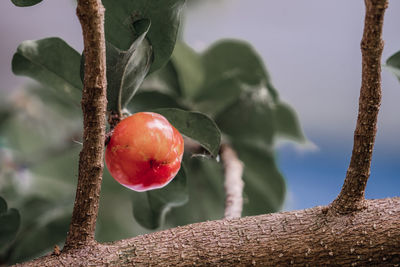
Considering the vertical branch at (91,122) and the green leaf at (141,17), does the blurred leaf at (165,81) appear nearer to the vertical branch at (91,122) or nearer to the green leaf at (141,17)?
the green leaf at (141,17)

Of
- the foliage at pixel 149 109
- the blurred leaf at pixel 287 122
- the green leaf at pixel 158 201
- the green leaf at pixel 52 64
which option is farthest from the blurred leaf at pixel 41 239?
the blurred leaf at pixel 287 122

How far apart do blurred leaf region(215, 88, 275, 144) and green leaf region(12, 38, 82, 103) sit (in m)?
0.42

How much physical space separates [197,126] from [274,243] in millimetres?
202

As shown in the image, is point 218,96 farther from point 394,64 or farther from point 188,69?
A: point 394,64

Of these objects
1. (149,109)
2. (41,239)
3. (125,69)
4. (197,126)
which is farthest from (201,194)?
(125,69)

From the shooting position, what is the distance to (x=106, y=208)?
1.19 m

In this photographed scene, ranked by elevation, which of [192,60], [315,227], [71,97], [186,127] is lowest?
[315,227]

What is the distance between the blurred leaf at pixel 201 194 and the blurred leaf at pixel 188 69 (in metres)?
0.18

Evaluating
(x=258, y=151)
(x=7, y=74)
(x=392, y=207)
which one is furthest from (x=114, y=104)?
(x=7, y=74)

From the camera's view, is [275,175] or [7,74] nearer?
[275,175]

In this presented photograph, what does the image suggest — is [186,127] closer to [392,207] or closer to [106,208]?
[392,207]

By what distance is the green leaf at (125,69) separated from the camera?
1.72ft

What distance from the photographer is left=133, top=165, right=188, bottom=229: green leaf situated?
0.68 m

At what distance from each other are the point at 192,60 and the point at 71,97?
0.48 meters
